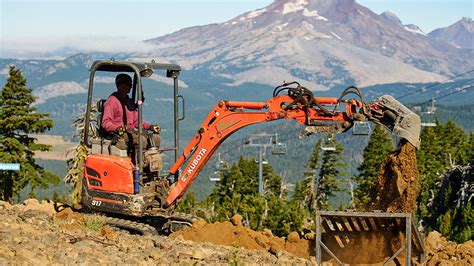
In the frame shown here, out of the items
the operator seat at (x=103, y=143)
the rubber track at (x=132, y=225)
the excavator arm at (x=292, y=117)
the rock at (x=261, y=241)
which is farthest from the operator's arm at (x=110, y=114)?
the rock at (x=261, y=241)

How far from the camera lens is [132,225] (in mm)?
20203

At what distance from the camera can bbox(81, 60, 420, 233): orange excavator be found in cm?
1919

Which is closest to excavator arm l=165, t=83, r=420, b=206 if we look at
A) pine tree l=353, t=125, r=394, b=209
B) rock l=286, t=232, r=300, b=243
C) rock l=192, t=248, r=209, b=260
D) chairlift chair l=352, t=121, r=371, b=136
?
chairlift chair l=352, t=121, r=371, b=136

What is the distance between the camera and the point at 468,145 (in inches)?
3939

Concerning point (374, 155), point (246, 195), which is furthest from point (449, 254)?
point (374, 155)

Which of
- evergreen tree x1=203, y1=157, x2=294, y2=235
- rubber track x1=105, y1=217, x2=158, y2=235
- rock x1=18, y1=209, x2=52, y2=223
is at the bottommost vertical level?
evergreen tree x1=203, y1=157, x2=294, y2=235

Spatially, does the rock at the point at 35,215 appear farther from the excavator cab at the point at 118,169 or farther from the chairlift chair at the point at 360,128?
the chairlift chair at the point at 360,128

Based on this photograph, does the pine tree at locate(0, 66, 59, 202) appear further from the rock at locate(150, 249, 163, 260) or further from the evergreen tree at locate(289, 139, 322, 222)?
the evergreen tree at locate(289, 139, 322, 222)

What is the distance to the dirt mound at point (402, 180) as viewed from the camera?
1883cm

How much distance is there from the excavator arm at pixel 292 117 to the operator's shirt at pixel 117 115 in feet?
4.22

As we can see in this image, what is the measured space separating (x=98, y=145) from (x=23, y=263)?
7305 millimetres

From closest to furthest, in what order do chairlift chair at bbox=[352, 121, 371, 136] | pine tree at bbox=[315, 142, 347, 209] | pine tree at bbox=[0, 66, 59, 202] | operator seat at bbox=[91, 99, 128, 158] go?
chairlift chair at bbox=[352, 121, 371, 136]
operator seat at bbox=[91, 99, 128, 158]
pine tree at bbox=[0, 66, 59, 202]
pine tree at bbox=[315, 142, 347, 209]

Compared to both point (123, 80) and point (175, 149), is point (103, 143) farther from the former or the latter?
point (175, 149)

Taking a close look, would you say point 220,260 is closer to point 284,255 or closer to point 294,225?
point 284,255
